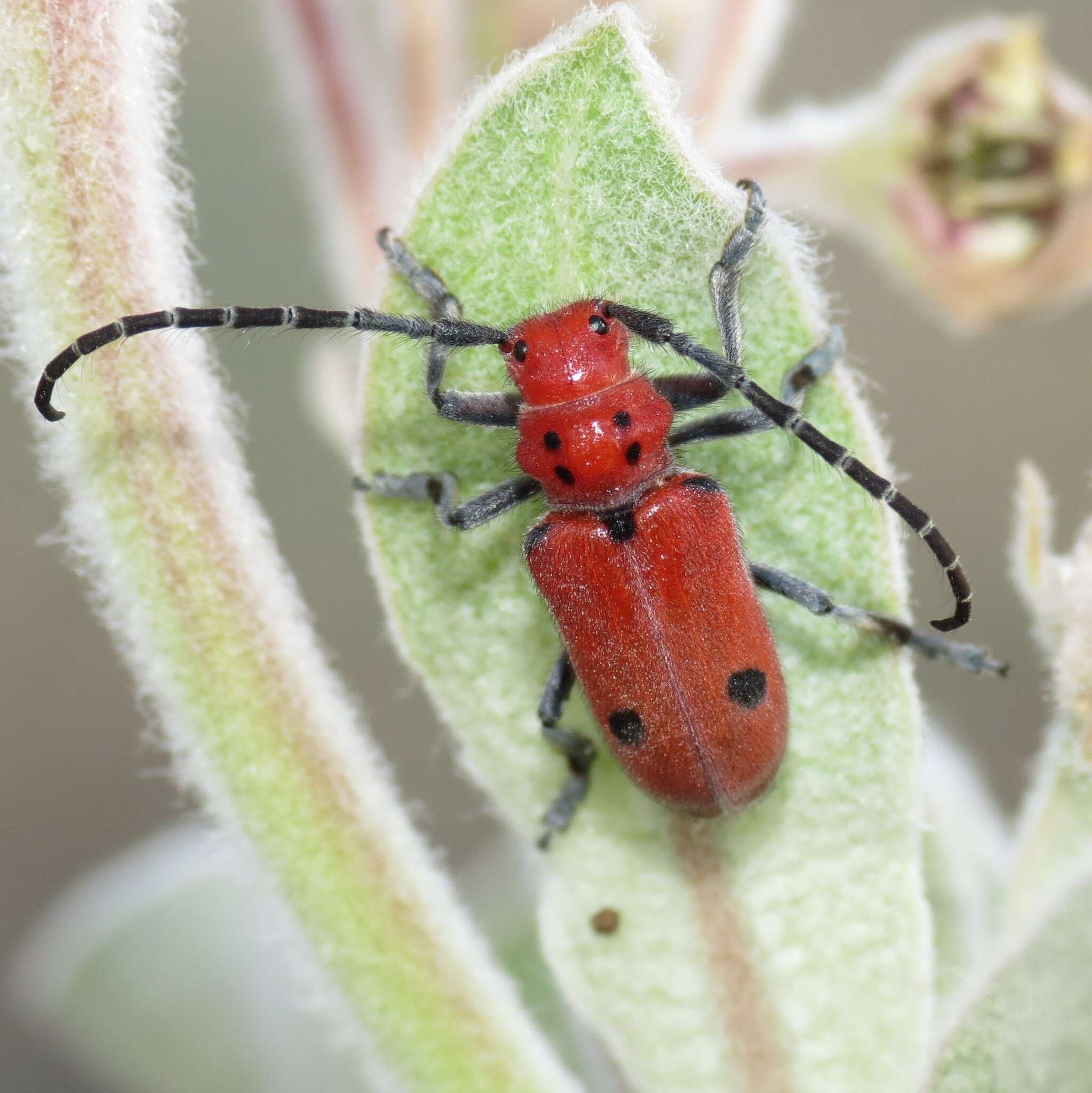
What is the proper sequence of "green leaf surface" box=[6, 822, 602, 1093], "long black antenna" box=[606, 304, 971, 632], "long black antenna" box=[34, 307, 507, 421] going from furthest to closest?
"green leaf surface" box=[6, 822, 602, 1093] < "long black antenna" box=[606, 304, 971, 632] < "long black antenna" box=[34, 307, 507, 421]

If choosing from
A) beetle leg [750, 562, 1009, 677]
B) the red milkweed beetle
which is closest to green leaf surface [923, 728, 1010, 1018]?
beetle leg [750, 562, 1009, 677]

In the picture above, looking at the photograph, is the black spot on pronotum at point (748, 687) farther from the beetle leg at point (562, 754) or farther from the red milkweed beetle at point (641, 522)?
the beetle leg at point (562, 754)

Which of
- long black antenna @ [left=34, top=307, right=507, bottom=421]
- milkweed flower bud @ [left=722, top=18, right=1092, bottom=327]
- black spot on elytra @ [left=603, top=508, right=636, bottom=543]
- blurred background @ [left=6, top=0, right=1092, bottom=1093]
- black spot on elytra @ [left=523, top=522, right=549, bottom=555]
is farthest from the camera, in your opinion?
blurred background @ [left=6, top=0, right=1092, bottom=1093]

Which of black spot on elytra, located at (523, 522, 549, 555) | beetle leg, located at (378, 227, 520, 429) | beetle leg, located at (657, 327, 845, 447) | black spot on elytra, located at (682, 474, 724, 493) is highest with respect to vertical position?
beetle leg, located at (378, 227, 520, 429)

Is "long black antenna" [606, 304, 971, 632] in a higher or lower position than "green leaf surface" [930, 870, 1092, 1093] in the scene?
higher

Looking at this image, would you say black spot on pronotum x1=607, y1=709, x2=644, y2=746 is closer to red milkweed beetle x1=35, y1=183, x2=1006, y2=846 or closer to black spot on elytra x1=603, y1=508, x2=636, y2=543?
red milkweed beetle x1=35, y1=183, x2=1006, y2=846

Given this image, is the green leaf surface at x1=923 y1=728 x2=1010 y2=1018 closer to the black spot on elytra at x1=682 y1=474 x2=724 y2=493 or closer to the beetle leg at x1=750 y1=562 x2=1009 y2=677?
the beetle leg at x1=750 y1=562 x2=1009 y2=677

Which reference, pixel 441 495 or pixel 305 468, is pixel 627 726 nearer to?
pixel 441 495

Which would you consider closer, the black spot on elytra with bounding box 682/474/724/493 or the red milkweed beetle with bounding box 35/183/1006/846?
the red milkweed beetle with bounding box 35/183/1006/846
